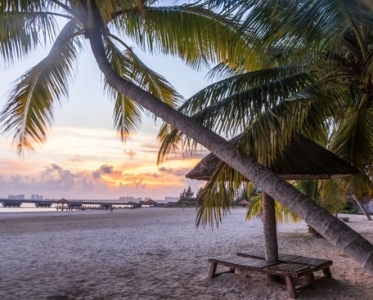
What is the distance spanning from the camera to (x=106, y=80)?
14.3ft

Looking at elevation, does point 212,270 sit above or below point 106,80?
below

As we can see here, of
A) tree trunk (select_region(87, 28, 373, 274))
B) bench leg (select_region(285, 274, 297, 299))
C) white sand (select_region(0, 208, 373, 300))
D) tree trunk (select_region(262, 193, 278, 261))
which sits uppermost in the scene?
tree trunk (select_region(87, 28, 373, 274))

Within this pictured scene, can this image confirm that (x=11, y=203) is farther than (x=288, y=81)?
Yes

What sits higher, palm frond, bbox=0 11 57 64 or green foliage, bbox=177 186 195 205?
palm frond, bbox=0 11 57 64

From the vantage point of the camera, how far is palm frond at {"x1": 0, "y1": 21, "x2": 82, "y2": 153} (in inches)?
224

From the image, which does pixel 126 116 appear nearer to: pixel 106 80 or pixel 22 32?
pixel 22 32

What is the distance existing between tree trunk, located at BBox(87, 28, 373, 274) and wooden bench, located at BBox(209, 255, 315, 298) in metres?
2.61

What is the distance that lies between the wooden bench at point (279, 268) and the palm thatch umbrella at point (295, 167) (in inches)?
13.5

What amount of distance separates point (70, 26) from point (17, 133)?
2032mm

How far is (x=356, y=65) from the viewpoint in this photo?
4375 millimetres

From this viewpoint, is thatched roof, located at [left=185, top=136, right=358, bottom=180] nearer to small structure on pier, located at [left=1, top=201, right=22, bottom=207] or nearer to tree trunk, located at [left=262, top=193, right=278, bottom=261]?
tree trunk, located at [left=262, top=193, right=278, bottom=261]

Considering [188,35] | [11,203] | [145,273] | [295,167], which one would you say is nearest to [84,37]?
[188,35]

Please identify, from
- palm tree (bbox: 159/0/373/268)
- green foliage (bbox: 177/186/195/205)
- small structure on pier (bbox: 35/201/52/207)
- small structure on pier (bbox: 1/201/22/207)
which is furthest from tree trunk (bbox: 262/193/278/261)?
small structure on pier (bbox: 35/201/52/207)

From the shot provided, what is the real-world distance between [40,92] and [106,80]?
1.96 meters
